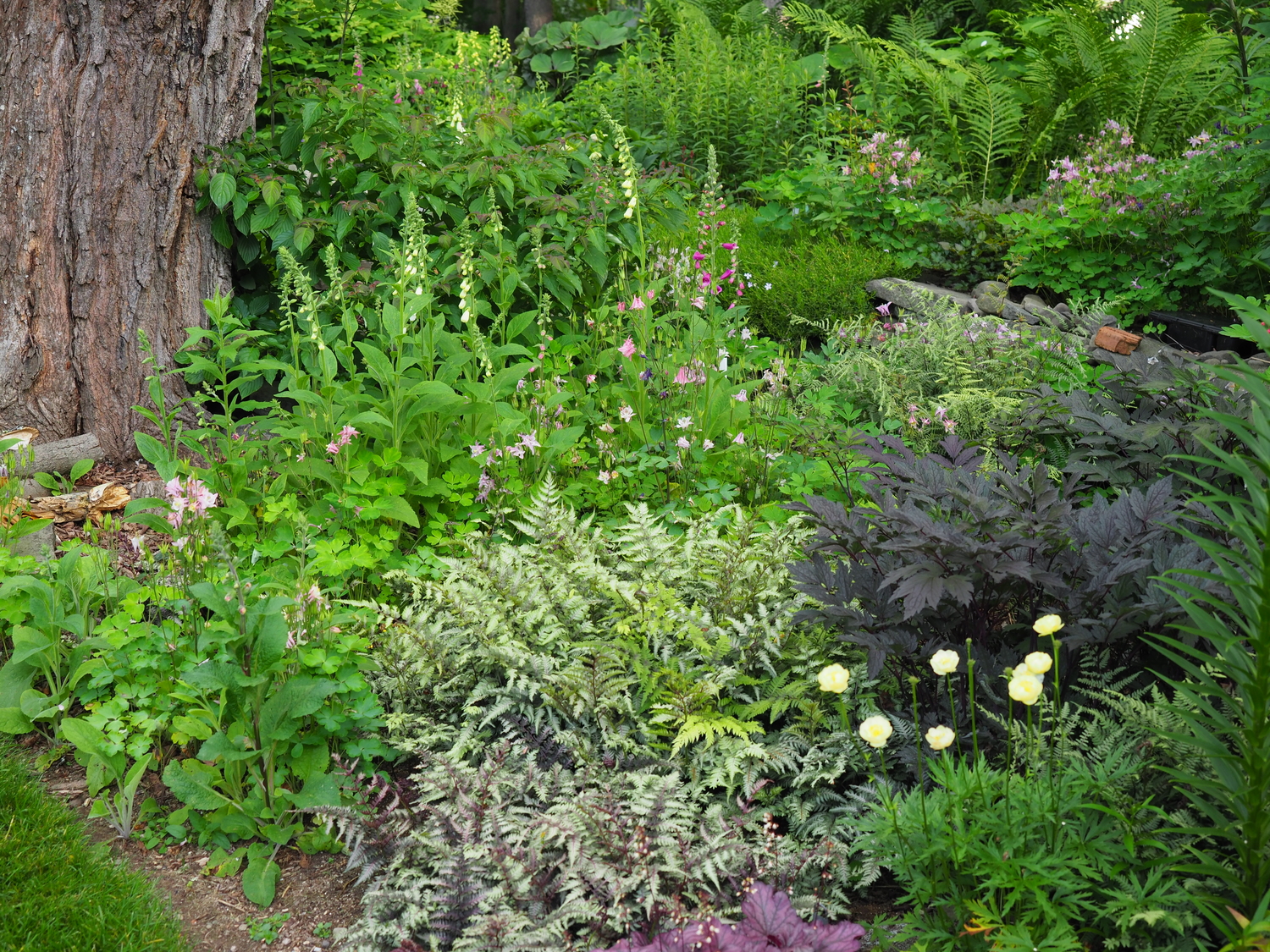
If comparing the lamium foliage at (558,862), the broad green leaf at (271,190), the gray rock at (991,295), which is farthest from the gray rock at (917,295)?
the lamium foliage at (558,862)

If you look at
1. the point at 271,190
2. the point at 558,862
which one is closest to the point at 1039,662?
the point at 558,862

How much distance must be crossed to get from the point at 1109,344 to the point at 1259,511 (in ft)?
11.0

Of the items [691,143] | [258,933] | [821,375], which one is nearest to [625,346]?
[821,375]

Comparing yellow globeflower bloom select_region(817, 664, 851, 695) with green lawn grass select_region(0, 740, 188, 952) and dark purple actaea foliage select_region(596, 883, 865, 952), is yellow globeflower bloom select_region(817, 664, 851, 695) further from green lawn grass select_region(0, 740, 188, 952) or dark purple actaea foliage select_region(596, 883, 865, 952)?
green lawn grass select_region(0, 740, 188, 952)

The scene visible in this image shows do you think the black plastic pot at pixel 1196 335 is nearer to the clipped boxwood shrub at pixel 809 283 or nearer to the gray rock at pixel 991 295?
the gray rock at pixel 991 295

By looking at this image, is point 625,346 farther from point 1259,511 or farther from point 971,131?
point 971,131

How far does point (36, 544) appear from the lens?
Result: 3.68 meters

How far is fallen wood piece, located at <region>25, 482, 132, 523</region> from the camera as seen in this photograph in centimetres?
398

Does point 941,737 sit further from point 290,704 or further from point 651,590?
point 290,704

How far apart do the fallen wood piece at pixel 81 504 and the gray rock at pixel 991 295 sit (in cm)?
462

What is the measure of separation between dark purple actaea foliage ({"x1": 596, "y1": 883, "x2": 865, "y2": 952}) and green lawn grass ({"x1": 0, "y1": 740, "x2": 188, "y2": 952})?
1.21 meters

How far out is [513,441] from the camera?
3.88m

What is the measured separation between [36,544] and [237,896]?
71.3 inches

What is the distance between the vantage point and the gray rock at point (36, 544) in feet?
11.6
